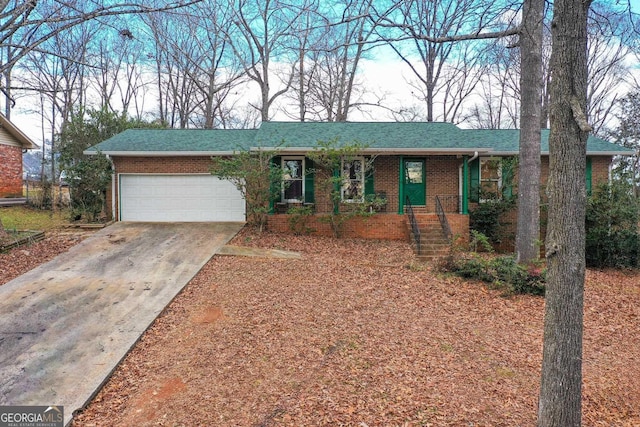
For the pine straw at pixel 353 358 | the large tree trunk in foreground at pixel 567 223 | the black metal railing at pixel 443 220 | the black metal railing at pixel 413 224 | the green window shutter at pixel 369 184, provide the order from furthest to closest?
1. the green window shutter at pixel 369 184
2. the black metal railing at pixel 443 220
3. the black metal railing at pixel 413 224
4. the pine straw at pixel 353 358
5. the large tree trunk in foreground at pixel 567 223

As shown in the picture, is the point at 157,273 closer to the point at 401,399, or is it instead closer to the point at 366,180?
the point at 401,399

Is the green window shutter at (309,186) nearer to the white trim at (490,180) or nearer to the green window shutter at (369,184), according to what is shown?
the green window shutter at (369,184)

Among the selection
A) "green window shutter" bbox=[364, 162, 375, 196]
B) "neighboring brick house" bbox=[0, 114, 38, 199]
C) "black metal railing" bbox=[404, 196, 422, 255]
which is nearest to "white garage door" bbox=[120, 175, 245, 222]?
"green window shutter" bbox=[364, 162, 375, 196]

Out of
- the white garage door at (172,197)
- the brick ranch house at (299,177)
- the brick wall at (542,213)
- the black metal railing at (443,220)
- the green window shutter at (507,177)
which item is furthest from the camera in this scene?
the white garage door at (172,197)

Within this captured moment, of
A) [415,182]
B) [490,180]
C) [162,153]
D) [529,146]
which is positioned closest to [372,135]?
[415,182]

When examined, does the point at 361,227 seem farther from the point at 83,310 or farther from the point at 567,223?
the point at 567,223

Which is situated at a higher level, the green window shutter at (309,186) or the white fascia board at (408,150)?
the white fascia board at (408,150)

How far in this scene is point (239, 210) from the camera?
12.3 meters

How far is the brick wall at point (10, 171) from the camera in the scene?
17.0 meters

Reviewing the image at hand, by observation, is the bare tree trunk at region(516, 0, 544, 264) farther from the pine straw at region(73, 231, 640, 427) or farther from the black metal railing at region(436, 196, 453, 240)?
the black metal railing at region(436, 196, 453, 240)

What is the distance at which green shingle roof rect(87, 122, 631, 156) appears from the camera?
11617mm

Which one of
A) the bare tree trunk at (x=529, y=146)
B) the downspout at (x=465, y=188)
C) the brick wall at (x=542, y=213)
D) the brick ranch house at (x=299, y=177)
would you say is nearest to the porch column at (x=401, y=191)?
the brick ranch house at (x=299, y=177)

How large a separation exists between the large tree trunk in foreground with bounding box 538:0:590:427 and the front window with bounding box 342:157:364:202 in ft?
29.0

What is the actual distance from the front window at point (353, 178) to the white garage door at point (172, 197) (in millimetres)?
3708
